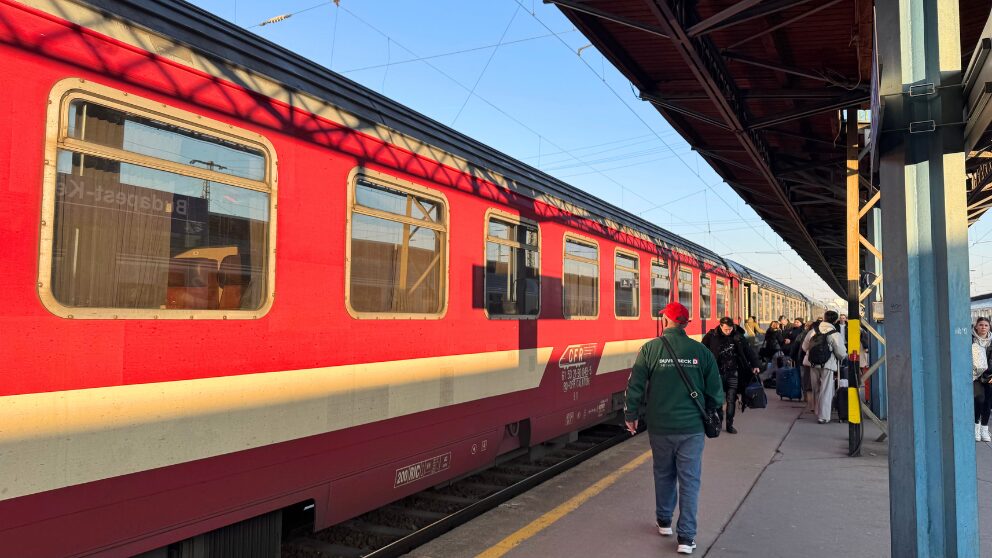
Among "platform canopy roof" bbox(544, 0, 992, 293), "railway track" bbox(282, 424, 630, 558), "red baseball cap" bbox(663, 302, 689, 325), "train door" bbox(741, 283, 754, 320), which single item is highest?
"platform canopy roof" bbox(544, 0, 992, 293)

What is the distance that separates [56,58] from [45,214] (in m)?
0.66

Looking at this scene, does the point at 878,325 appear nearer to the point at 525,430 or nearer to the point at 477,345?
the point at 525,430

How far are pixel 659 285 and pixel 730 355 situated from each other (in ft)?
5.79

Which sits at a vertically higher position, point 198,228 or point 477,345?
point 198,228

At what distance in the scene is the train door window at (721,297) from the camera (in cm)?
1412

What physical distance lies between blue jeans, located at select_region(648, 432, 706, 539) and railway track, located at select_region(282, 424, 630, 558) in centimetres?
154

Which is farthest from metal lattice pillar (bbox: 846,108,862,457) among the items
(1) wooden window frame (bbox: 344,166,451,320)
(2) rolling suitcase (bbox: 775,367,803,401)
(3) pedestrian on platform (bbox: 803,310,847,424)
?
(1) wooden window frame (bbox: 344,166,451,320)

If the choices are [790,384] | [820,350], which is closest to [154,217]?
[820,350]

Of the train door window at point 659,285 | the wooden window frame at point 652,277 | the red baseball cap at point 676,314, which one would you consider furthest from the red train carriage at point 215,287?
the train door window at point 659,285

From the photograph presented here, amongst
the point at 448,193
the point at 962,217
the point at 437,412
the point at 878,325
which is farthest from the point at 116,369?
the point at 878,325

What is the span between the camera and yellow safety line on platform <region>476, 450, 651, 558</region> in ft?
14.9

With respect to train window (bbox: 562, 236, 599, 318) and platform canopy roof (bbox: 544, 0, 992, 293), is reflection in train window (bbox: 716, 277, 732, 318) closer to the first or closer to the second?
platform canopy roof (bbox: 544, 0, 992, 293)

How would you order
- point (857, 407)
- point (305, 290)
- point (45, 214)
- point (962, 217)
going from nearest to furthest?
1. point (45, 214)
2. point (962, 217)
3. point (305, 290)
4. point (857, 407)

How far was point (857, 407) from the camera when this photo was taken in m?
7.52
